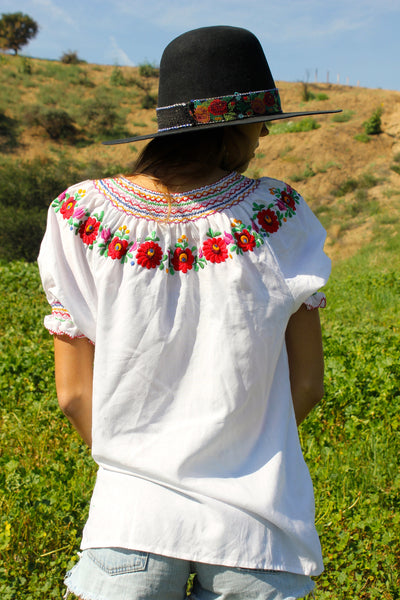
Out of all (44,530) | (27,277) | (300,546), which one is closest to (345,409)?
(44,530)

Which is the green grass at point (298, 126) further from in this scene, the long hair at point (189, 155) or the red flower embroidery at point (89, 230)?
the red flower embroidery at point (89, 230)

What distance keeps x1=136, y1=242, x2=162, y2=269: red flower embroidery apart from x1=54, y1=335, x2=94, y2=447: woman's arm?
0.26 metres

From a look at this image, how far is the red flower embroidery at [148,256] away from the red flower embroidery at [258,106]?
0.43 metres

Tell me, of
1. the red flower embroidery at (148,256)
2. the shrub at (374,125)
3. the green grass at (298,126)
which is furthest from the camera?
the green grass at (298,126)

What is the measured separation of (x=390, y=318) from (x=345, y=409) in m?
3.38

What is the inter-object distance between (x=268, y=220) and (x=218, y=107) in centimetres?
29

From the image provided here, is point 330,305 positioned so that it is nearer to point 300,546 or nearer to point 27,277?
point 27,277

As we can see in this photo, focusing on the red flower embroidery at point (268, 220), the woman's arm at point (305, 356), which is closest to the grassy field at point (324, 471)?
the woman's arm at point (305, 356)

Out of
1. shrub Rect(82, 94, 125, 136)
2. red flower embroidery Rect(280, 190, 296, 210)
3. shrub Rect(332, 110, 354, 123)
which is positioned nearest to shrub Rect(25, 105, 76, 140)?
shrub Rect(82, 94, 125, 136)

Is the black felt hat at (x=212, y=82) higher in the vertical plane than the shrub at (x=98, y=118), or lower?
lower

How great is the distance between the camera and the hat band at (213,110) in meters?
1.25

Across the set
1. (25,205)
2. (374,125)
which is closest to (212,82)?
(25,205)

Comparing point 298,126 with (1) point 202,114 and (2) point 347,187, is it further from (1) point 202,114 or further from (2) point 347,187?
(1) point 202,114

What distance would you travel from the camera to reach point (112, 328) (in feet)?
3.89
